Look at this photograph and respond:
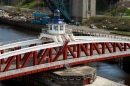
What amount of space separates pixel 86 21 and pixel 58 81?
190 ft

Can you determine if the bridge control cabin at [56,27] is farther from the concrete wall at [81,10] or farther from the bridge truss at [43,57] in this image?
the concrete wall at [81,10]

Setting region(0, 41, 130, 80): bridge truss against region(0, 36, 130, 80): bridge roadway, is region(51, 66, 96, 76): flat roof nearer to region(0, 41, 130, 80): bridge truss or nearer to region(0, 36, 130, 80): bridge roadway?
region(0, 41, 130, 80): bridge truss

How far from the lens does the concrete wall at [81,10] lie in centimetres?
9712

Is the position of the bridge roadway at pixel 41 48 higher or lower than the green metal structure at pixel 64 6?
lower

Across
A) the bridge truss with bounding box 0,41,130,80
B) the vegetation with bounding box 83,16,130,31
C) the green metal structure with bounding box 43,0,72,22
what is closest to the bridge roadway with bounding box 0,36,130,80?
the bridge truss with bounding box 0,41,130,80

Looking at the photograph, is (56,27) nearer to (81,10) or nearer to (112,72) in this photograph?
(112,72)


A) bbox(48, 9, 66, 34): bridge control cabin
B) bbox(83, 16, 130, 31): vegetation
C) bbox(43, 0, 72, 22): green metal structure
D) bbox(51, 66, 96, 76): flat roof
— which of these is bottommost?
bbox(51, 66, 96, 76): flat roof

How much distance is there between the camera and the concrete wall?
319 feet

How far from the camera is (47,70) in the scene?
139ft

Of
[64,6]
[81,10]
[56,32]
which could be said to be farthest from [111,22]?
[56,32]

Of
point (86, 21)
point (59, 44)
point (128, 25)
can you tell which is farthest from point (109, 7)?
point (59, 44)

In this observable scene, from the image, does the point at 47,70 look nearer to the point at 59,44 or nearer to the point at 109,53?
the point at 59,44

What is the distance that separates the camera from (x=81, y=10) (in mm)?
97438

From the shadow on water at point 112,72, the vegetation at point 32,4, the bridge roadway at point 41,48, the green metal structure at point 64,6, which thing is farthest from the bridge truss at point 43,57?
the vegetation at point 32,4
